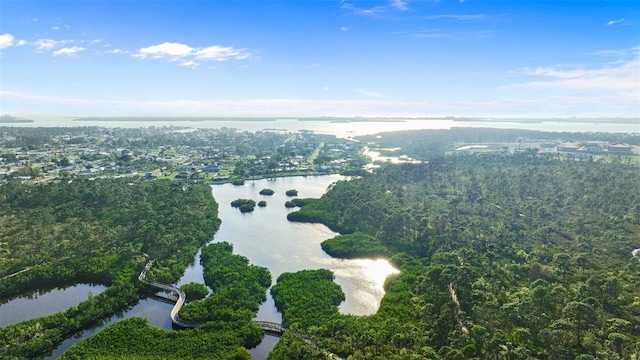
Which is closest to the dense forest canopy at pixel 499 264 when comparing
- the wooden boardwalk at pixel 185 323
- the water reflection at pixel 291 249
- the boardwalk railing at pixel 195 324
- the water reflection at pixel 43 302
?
the boardwalk railing at pixel 195 324

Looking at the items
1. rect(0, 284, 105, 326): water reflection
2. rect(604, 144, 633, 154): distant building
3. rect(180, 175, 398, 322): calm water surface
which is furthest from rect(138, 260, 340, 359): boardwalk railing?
rect(604, 144, 633, 154): distant building

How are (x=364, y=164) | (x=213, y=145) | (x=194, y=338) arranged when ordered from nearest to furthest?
(x=194, y=338), (x=364, y=164), (x=213, y=145)

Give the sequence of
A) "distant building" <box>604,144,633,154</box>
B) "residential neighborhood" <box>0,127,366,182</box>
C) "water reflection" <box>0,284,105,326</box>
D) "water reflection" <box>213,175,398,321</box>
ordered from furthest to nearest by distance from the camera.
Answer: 1. "distant building" <box>604,144,633,154</box>
2. "residential neighborhood" <box>0,127,366,182</box>
3. "water reflection" <box>213,175,398,321</box>
4. "water reflection" <box>0,284,105,326</box>

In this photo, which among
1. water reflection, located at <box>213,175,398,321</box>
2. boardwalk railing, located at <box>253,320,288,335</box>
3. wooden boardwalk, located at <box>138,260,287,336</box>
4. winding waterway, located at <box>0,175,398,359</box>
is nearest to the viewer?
boardwalk railing, located at <box>253,320,288,335</box>

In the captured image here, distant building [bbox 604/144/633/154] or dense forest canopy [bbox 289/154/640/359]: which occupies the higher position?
distant building [bbox 604/144/633/154]

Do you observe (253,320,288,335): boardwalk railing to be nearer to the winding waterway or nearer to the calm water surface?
the winding waterway

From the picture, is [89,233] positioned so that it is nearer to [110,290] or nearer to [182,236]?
[182,236]

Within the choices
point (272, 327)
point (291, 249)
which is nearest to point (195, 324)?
point (272, 327)

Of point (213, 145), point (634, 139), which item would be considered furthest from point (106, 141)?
point (634, 139)
